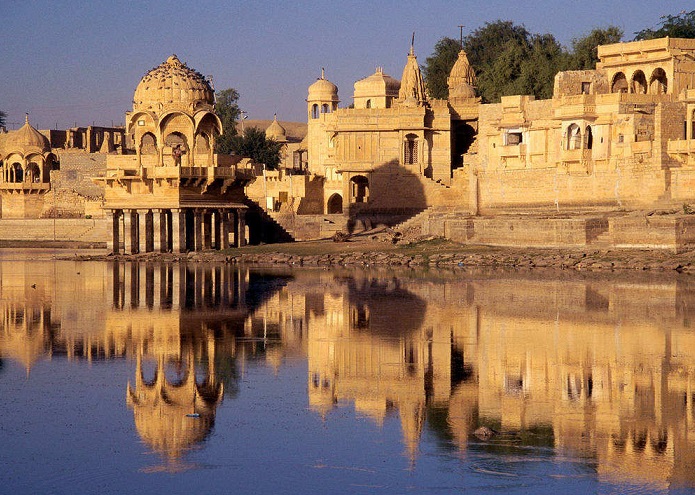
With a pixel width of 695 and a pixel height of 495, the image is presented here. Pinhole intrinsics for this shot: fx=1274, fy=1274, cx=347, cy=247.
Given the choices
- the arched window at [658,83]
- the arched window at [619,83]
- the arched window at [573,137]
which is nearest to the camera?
the arched window at [573,137]

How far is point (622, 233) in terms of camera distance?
36562 mm

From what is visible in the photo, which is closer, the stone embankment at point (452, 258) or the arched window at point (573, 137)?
the stone embankment at point (452, 258)

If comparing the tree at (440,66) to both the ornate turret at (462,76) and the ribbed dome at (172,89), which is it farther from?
the ribbed dome at (172,89)

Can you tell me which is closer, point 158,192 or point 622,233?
point 622,233

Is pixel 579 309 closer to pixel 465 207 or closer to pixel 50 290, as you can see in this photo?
pixel 50 290

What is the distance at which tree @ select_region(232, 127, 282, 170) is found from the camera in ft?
233

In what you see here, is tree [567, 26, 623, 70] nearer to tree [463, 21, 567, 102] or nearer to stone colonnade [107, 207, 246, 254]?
tree [463, 21, 567, 102]

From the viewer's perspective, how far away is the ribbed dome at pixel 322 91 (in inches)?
2697

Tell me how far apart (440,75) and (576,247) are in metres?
34.5

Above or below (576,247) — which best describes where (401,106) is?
above

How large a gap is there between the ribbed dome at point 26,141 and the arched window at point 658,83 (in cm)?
3939

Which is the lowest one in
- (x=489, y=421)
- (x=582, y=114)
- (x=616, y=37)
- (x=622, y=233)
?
(x=489, y=421)

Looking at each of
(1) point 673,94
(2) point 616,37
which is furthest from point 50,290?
(2) point 616,37

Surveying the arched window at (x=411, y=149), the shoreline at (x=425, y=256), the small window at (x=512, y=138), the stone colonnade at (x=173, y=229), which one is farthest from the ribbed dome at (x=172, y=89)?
the small window at (x=512, y=138)
